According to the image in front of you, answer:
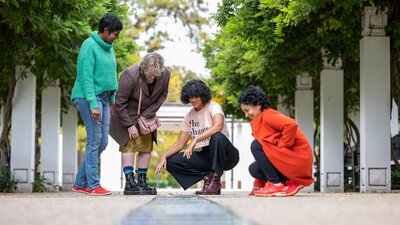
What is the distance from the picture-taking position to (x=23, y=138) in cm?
1977

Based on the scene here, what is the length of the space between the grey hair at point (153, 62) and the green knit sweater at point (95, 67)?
419 millimetres

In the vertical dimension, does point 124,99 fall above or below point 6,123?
above

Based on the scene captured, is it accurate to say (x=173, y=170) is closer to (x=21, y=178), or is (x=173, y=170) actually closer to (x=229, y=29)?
(x=229, y=29)

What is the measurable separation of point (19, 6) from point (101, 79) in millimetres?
3102

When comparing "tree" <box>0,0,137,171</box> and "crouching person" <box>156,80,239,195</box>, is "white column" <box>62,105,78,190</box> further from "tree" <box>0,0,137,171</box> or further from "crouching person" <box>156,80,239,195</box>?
"crouching person" <box>156,80,239,195</box>

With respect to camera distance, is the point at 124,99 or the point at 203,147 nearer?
the point at 124,99

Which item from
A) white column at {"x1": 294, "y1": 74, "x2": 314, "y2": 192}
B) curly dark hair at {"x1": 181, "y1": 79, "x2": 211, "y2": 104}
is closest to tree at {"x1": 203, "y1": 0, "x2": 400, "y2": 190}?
white column at {"x1": 294, "y1": 74, "x2": 314, "y2": 192}

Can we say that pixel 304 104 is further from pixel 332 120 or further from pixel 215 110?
pixel 215 110

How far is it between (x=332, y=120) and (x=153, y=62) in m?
10.8

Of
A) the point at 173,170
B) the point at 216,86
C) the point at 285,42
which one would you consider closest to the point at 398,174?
the point at 285,42

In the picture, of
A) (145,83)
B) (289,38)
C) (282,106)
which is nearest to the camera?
(145,83)

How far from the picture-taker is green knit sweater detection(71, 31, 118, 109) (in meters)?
11.8

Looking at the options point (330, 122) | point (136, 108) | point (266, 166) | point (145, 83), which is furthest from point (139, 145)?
point (330, 122)

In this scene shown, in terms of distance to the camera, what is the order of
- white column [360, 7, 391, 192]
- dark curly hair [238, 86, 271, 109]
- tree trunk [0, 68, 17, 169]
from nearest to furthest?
dark curly hair [238, 86, 271, 109], white column [360, 7, 391, 192], tree trunk [0, 68, 17, 169]
